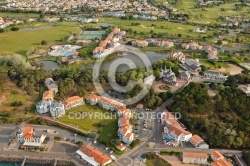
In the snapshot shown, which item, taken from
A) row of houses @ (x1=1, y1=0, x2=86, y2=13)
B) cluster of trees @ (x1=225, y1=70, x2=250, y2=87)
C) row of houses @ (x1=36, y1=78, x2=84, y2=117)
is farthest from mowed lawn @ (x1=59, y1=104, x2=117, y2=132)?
row of houses @ (x1=1, y1=0, x2=86, y2=13)

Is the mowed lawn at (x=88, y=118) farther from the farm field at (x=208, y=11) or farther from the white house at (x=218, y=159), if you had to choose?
the farm field at (x=208, y=11)

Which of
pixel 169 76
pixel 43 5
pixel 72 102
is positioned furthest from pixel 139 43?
pixel 43 5

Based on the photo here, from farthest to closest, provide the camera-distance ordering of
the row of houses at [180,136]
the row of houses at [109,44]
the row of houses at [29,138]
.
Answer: the row of houses at [109,44]
the row of houses at [29,138]
the row of houses at [180,136]

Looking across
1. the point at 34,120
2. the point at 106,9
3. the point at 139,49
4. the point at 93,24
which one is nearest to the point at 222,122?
the point at 34,120

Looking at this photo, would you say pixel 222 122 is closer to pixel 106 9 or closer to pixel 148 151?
pixel 148 151

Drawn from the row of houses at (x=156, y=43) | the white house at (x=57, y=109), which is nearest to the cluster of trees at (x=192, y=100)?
the white house at (x=57, y=109)

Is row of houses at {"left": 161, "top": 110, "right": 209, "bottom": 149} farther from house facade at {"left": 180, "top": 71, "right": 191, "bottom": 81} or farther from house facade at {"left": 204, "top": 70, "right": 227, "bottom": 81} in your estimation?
house facade at {"left": 204, "top": 70, "right": 227, "bottom": 81}
